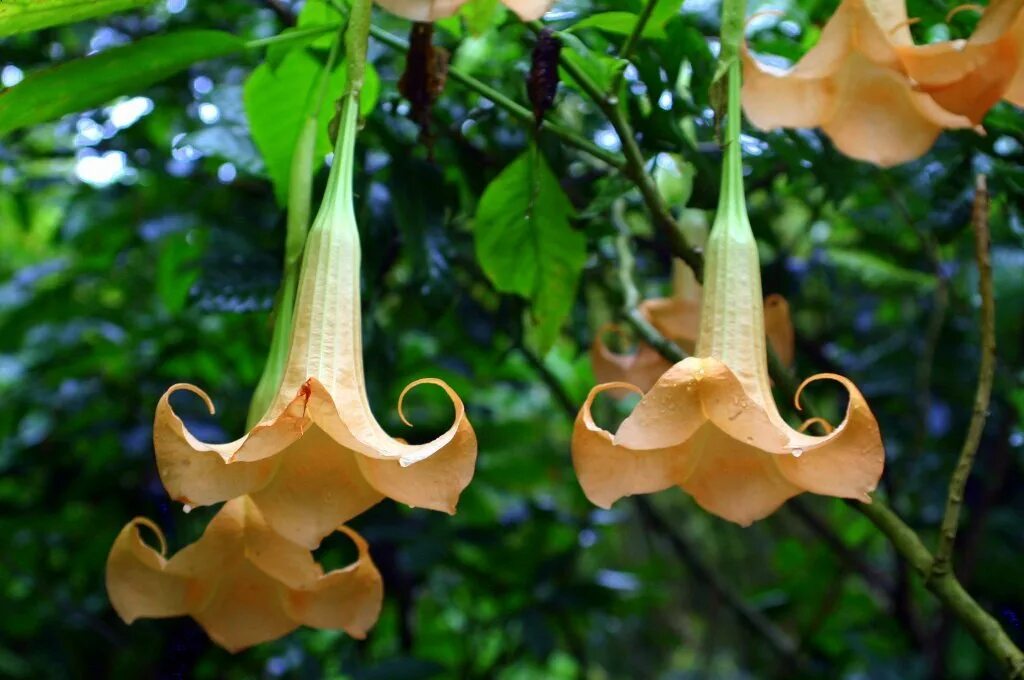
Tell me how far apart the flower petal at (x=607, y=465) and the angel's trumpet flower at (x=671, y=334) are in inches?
12.6

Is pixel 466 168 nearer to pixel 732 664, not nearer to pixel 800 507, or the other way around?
pixel 800 507

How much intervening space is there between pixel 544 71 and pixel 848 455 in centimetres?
40

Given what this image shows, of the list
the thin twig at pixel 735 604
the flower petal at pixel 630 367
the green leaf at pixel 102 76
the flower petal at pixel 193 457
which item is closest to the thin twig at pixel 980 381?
the flower petal at pixel 630 367

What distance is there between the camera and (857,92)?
775mm

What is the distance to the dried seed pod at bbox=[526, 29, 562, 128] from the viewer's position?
769 millimetres

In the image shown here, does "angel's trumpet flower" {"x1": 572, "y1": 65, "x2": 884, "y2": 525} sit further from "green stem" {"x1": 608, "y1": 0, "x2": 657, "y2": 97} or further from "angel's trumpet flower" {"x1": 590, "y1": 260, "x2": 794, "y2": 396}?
"angel's trumpet flower" {"x1": 590, "y1": 260, "x2": 794, "y2": 396}

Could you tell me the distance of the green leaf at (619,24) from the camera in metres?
0.80

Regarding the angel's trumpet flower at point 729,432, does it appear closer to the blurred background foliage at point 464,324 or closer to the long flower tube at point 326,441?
the long flower tube at point 326,441

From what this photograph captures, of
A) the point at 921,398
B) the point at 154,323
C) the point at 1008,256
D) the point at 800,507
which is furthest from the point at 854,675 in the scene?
the point at 154,323

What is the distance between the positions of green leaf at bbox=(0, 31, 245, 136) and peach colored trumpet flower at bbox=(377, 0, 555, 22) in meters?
0.25

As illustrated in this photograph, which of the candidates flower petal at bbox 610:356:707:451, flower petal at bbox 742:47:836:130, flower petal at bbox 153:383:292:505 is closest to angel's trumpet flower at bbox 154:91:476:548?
flower petal at bbox 153:383:292:505

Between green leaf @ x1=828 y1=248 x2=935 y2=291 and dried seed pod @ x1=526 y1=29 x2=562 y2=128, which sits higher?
dried seed pod @ x1=526 y1=29 x2=562 y2=128

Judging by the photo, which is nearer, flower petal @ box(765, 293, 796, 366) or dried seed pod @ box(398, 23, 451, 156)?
dried seed pod @ box(398, 23, 451, 156)

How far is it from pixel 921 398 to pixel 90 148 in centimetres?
134
